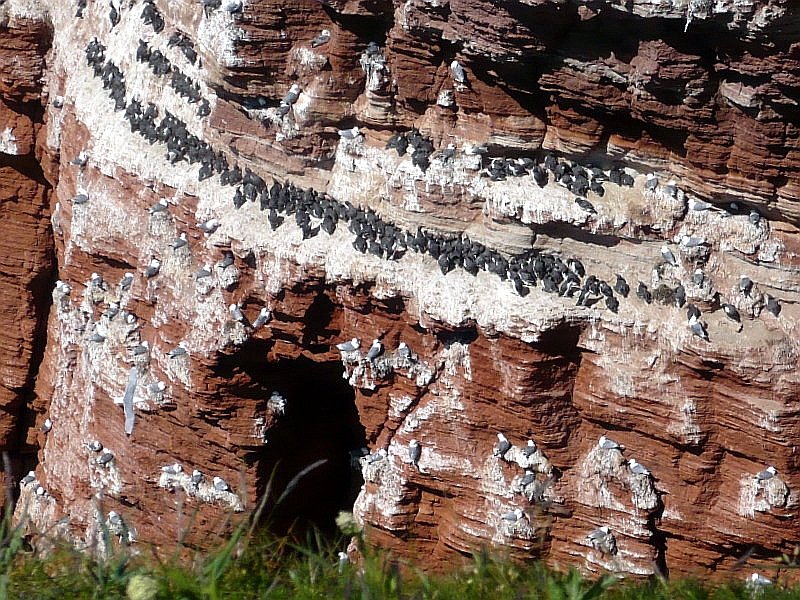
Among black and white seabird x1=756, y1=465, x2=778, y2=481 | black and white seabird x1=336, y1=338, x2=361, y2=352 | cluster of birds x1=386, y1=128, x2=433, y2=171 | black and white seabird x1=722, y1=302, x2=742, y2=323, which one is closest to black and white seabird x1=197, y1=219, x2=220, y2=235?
black and white seabird x1=336, y1=338, x2=361, y2=352

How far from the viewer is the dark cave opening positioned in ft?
30.0

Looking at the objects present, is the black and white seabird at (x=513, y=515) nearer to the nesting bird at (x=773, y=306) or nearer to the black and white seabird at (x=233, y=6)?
the nesting bird at (x=773, y=306)

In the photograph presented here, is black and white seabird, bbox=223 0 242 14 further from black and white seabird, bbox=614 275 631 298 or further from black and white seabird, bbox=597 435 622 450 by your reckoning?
black and white seabird, bbox=597 435 622 450

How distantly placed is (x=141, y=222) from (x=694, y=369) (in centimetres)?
488

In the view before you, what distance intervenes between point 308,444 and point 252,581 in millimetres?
5477

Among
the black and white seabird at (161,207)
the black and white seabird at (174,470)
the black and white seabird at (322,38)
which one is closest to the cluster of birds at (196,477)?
the black and white seabird at (174,470)

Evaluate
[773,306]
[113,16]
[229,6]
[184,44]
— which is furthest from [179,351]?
[773,306]

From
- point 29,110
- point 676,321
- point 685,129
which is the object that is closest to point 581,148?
point 685,129

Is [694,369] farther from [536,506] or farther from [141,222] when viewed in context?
[141,222]

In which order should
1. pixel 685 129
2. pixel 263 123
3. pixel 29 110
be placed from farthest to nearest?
pixel 29 110 → pixel 263 123 → pixel 685 129

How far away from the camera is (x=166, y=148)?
9188 mm

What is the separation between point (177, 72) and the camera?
9.31m

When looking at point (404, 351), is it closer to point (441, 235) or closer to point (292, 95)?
point (441, 235)

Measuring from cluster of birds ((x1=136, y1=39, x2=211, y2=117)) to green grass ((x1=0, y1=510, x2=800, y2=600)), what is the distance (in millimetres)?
5109
